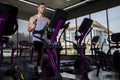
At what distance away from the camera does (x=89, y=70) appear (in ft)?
9.35

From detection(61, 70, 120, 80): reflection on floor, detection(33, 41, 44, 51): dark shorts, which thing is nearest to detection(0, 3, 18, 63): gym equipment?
detection(33, 41, 44, 51): dark shorts

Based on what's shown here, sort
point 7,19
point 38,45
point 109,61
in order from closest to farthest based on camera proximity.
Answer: point 7,19, point 38,45, point 109,61

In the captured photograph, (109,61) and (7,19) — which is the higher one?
(7,19)

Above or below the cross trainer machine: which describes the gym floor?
below

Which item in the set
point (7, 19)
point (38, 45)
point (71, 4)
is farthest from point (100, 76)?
point (71, 4)

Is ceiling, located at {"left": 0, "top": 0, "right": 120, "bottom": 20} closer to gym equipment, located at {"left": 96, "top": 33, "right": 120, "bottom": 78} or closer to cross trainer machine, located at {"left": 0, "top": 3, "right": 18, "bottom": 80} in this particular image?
gym equipment, located at {"left": 96, "top": 33, "right": 120, "bottom": 78}

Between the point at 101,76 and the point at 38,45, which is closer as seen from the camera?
the point at 38,45

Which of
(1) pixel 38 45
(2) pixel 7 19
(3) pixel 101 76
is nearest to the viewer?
(2) pixel 7 19

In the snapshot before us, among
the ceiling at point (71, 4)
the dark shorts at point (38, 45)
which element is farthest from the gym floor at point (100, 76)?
the ceiling at point (71, 4)

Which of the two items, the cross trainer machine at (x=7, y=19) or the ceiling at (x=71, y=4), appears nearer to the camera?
the cross trainer machine at (x=7, y=19)

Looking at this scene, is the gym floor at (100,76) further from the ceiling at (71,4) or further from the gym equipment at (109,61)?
the ceiling at (71,4)

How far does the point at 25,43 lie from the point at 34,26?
2.71m

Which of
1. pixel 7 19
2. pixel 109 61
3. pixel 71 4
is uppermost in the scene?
pixel 71 4

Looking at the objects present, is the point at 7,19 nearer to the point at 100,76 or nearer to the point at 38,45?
the point at 38,45
